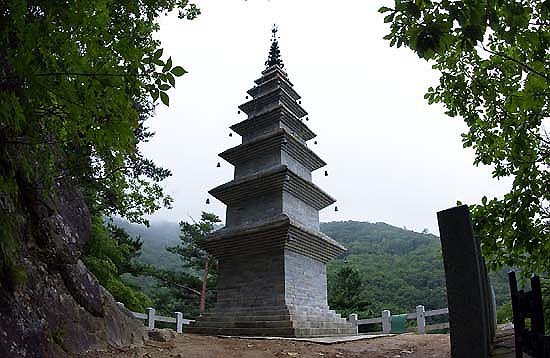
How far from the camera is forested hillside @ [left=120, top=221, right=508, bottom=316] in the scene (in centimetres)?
3209

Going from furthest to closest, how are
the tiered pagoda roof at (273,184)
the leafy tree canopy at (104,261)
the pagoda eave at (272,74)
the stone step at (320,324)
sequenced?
the pagoda eave at (272,74)
the leafy tree canopy at (104,261)
the tiered pagoda roof at (273,184)
the stone step at (320,324)

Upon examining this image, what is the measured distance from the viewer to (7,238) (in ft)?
7.55

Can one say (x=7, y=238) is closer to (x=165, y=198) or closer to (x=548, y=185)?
(x=548, y=185)

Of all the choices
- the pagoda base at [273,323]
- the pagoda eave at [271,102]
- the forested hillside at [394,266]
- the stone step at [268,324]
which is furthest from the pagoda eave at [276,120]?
the forested hillside at [394,266]

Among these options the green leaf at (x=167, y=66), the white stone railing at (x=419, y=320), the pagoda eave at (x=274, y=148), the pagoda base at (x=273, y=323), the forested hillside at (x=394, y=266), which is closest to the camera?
the green leaf at (x=167, y=66)

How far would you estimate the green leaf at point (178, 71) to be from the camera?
2205mm

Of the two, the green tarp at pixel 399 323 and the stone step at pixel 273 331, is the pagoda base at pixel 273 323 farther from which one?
the green tarp at pixel 399 323

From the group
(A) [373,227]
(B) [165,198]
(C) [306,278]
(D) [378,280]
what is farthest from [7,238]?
(A) [373,227]

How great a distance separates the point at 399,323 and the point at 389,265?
93.4 feet

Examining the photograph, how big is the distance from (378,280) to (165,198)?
3027 centimetres

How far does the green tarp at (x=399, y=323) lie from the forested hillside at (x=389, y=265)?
4457mm

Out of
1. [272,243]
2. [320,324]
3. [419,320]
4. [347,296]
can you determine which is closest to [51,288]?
[272,243]

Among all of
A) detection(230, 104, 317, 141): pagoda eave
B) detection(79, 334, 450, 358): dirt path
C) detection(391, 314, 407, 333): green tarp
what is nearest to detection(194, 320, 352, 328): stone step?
detection(79, 334, 450, 358): dirt path

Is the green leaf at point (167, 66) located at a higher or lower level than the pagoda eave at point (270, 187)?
lower
